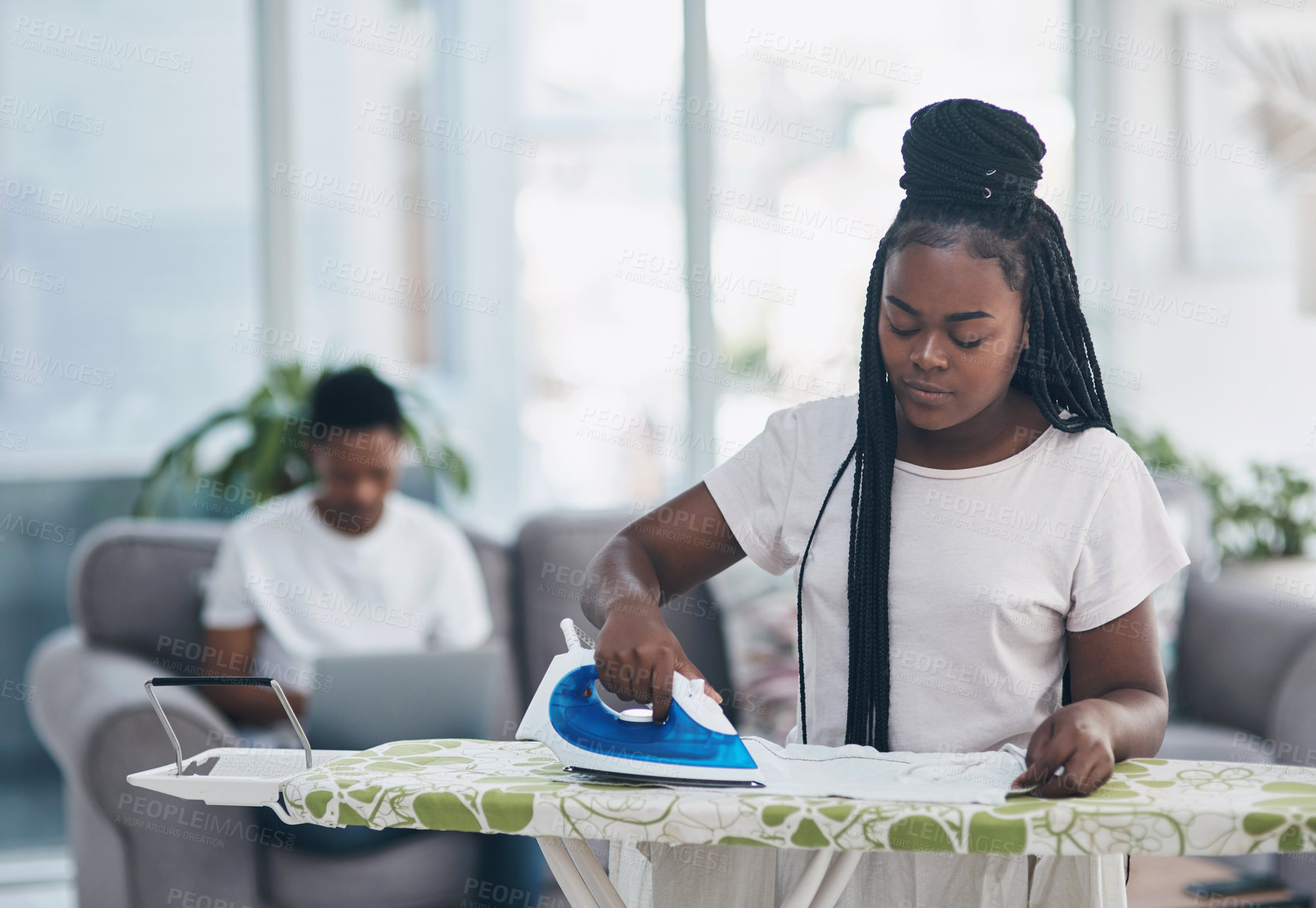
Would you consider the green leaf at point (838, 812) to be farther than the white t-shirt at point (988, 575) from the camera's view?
No

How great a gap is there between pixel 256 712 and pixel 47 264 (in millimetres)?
1472

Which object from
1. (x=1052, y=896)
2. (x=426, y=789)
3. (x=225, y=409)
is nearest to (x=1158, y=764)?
(x=1052, y=896)

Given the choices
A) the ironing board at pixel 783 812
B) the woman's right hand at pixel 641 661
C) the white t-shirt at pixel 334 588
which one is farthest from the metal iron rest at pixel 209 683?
the white t-shirt at pixel 334 588

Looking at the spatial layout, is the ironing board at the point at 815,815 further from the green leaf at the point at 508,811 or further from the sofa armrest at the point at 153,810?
the sofa armrest at the point at 153,810

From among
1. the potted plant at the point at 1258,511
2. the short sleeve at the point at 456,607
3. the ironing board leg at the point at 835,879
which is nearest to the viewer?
the ironing board leg at the point at 835,879

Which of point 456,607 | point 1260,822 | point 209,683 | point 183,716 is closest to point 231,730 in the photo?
point 183,716

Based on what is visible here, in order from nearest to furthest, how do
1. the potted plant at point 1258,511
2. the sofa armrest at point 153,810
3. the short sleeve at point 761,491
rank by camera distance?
the short sleeve at point 761,491 → the sofa armrest at point 153,810 → the potted plant at point 1258,511

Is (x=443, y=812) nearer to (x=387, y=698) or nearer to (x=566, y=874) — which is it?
Answer: (x=566, y=874)

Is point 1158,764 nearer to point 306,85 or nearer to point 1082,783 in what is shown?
point 1082,783

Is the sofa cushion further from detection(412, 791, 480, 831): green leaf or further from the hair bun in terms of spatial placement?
the hair bun

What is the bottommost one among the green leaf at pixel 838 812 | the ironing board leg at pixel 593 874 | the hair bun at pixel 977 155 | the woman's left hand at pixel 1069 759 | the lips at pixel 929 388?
the ironing board leg at pixel 593 874

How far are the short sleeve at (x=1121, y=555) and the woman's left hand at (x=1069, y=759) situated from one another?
0.13 metres

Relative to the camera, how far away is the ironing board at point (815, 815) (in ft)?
2.71

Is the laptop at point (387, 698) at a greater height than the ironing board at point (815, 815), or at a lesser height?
lesser
